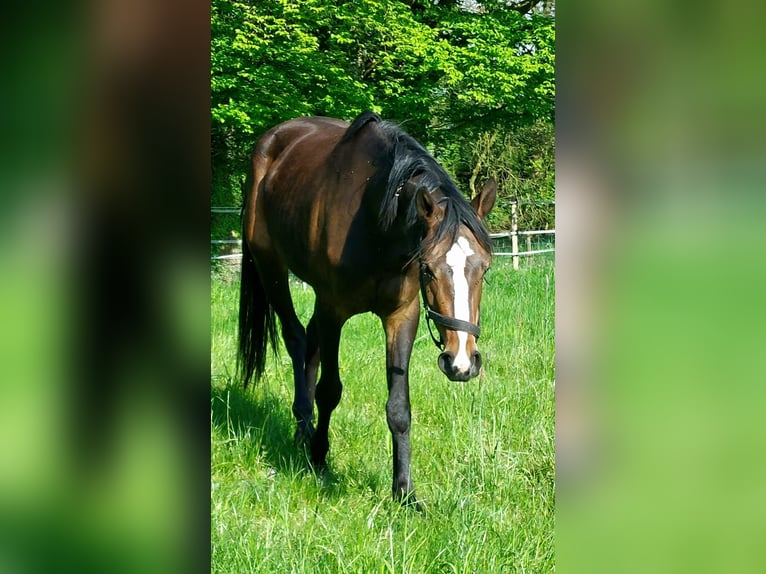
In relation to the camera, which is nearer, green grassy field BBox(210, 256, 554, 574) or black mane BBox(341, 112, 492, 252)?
green grassy field BBox(210, 256, 554, 574)

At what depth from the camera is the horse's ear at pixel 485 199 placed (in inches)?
94.7

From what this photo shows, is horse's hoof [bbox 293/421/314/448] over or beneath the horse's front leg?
beneath

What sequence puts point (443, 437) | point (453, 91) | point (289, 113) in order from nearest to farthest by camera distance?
point (443, 437) < point (453, 91) < point (289, 113)

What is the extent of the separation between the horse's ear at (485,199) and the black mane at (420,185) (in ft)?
0.49

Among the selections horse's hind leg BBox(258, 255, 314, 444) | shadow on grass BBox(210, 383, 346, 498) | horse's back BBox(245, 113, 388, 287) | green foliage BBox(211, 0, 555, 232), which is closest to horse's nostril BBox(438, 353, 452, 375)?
shadow on grass BBox(210, 383, 346, 498)

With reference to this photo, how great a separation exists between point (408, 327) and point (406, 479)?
648mm

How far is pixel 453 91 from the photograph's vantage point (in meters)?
3.24

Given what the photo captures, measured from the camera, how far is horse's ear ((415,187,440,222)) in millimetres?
2176

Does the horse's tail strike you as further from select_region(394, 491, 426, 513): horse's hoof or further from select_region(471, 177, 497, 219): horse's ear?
select_region(471, 177, 497, 219): horse's ear

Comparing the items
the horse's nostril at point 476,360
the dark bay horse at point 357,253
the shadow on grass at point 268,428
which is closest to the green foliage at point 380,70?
the dark bay horse at point 357,253
